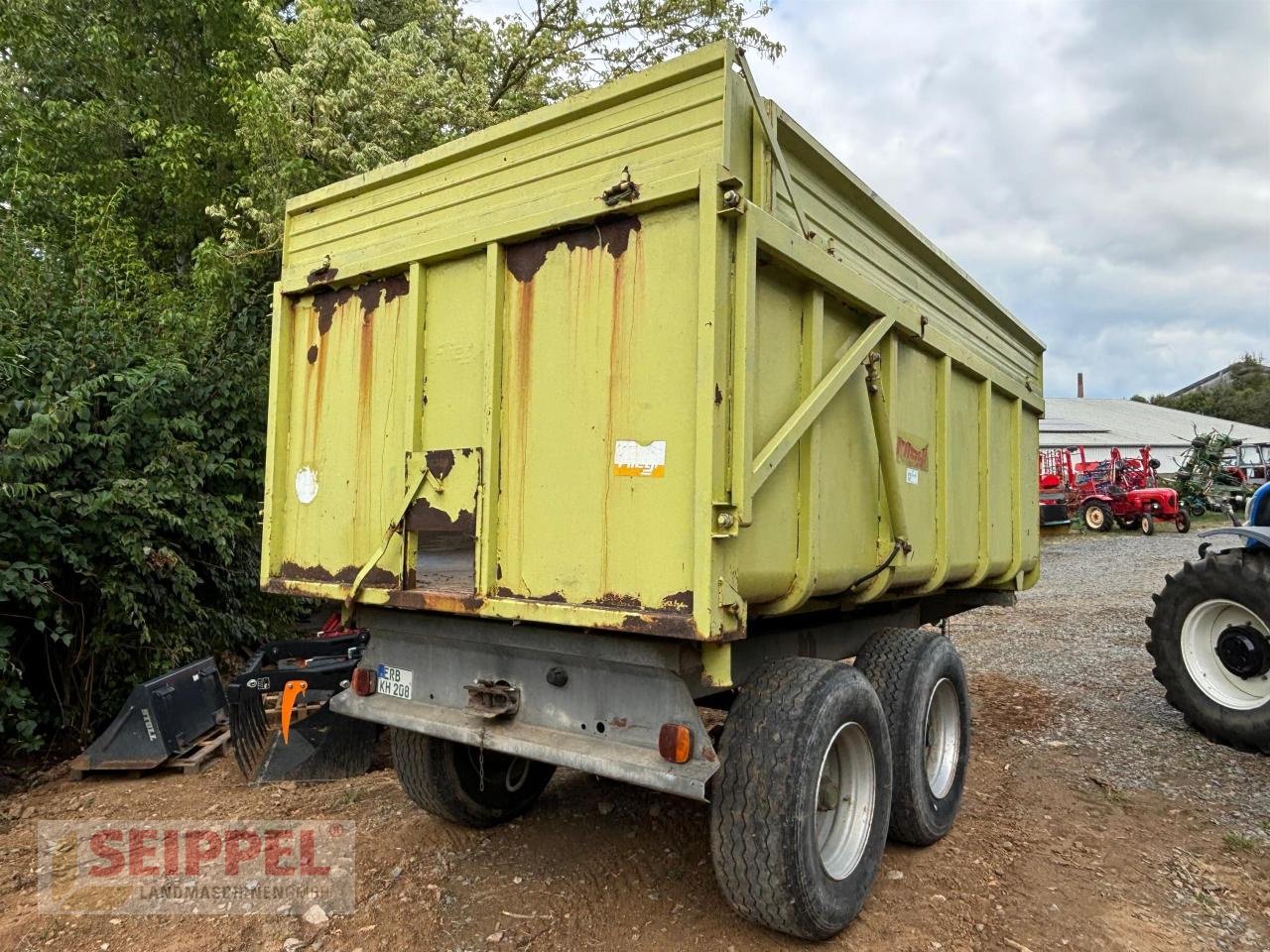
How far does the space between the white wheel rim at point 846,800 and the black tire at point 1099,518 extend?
67.1ft

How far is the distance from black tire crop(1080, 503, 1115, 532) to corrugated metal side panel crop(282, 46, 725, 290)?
21.3 metres

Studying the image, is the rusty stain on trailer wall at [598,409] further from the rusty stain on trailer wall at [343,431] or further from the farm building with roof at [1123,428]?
the farm building with roof at [1123,428]

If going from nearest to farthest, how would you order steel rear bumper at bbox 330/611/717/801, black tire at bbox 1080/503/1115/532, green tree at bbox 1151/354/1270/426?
steel rear bumper at bbox 330/611/717/801 → black tire at bbox 1080/503/1115/532 → green tree at bbox 1151/354/1270/426

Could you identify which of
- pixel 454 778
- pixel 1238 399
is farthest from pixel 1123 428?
pixel 454 778

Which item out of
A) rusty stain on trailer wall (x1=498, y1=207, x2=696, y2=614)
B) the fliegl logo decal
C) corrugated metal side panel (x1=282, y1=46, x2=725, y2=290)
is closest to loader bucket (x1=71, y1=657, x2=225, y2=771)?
corrugated metal side panel (x1=282, y1=46, x2=725, y2=290)

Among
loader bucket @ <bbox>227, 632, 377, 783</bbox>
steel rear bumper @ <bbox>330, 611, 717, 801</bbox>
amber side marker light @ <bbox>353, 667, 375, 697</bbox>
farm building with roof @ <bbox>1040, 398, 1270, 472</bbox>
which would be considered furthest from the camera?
→ farm building with roof @ <bbox>1040, 398, 1270, 472</bbox>

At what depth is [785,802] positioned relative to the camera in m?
2.50

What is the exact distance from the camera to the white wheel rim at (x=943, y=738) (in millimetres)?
3830

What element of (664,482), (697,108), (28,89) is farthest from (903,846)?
A: (28,89)

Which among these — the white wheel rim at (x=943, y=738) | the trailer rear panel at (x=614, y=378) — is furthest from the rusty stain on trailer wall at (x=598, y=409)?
the white wheel rim at (x=943, y=738)

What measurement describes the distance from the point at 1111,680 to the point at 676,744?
5.78 m

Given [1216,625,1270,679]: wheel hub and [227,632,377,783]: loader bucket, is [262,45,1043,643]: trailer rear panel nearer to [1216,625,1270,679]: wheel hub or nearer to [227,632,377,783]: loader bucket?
[227,632,377,783]: loader bucket

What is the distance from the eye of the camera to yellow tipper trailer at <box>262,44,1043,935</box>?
252 cm

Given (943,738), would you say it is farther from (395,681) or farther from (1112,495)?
(1112,495)
